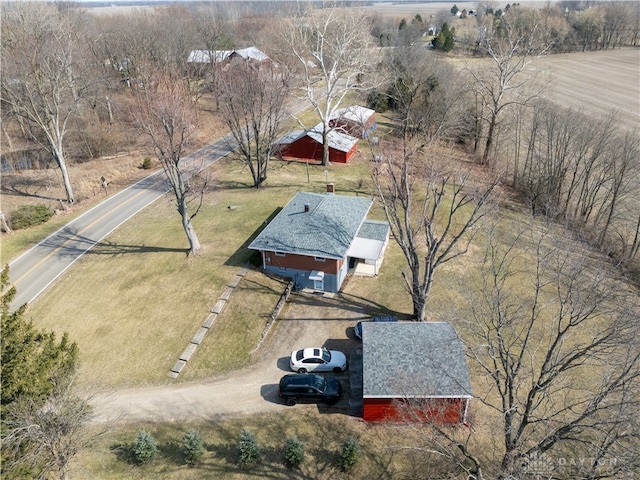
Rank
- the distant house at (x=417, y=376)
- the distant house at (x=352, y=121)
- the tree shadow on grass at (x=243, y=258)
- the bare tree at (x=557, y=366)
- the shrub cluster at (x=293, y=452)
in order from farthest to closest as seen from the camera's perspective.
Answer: the distant house at (x=352, y=121)
the tree shadow on grass at (x=243, y=258)
the distant house at (x=417, y=376)
the shrub cluster at (x=293, y=452)
the bare tree at (x=557, y=366)

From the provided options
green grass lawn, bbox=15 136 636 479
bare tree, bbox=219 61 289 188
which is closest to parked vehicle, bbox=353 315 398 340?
green grass lawn, bbox=15 136 636 479

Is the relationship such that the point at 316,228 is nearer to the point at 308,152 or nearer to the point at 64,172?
the point at 308,152

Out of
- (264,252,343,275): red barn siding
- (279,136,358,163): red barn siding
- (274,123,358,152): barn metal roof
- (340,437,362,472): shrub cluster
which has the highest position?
(274,123,358,152): barn metal roof

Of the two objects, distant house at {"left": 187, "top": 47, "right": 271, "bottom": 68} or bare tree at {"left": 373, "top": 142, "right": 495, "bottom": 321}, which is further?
distant house at {"left": 187, "top": 47, "right": 271, "bottom": 68}

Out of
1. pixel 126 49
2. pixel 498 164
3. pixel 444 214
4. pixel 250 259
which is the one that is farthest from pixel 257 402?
pixel 126 49

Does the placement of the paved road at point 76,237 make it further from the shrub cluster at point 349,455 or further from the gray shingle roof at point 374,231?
the shrub cluster at point 349,455

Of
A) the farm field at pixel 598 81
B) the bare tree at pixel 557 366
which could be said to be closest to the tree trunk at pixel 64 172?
the bare tree at pixel 557 366

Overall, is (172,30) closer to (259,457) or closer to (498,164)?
(498,164)

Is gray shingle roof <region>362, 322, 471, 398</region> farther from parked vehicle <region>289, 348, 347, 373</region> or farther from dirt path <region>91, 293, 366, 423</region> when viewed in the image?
dirt path <region>91, 293, 366, 423</region>
